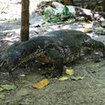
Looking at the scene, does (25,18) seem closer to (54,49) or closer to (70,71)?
(54,49)

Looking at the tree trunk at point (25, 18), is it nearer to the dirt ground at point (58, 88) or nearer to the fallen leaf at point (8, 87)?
the dirt ground at point (58, 88)

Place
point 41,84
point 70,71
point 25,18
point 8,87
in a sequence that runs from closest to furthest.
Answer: point 8,87, point 41,84, point 70,71, point 25,18

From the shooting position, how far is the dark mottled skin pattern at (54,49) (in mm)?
3289

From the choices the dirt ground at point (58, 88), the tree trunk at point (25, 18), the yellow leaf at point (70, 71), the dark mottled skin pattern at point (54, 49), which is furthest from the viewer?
the tree trunk at point (25, 18)

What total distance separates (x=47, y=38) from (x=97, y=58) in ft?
4.43

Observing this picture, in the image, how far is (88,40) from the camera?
4.63 m

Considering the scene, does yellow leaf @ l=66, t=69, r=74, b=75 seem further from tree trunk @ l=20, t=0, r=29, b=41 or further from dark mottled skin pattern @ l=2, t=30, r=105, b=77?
tree trunk @ l=20, t=0, r=29, b=41

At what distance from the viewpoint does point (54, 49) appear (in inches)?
149

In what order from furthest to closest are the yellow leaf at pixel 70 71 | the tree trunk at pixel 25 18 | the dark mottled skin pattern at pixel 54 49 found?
1. the tree trunk at pixel 25 18
2. the yellow leaf at pixel 70 71
3. the dark mottled skin pattern at pixel 54 49

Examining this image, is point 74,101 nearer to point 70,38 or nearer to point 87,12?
point 70,38

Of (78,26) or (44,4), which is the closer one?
(78,26)

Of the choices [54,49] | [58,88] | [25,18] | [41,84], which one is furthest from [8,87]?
[25,18]

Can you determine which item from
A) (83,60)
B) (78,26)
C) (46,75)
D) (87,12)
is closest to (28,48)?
(46,75)

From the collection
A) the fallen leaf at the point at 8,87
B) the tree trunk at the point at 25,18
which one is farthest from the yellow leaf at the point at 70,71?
the tree trunk at the point at 25,18
